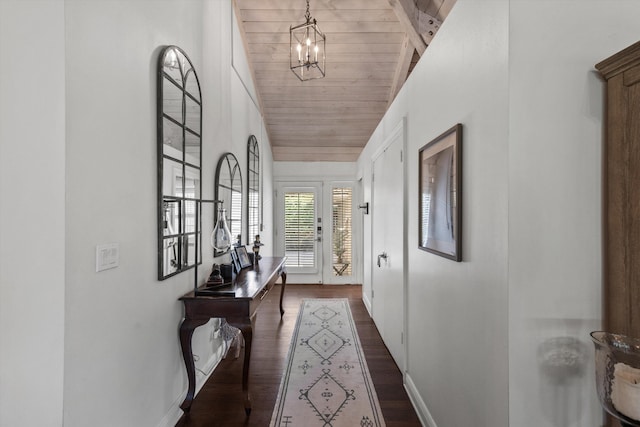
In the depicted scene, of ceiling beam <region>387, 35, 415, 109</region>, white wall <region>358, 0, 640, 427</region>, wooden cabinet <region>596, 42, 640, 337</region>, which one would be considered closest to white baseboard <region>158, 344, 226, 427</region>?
white wall <region>358, 0, 640, 427</region>

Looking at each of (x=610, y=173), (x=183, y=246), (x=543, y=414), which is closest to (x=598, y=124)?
(x=610, y=173)

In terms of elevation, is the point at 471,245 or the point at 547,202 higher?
the point at 547,202

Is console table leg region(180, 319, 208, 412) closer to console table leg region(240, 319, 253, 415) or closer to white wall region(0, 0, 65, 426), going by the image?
console table leg region(240, 319, 253, 415)

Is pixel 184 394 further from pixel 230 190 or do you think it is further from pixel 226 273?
pixel 230 190

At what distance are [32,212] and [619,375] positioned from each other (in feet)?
6.08

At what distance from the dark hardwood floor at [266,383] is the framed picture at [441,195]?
1.13 m

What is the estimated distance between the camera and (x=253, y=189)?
4.38 m

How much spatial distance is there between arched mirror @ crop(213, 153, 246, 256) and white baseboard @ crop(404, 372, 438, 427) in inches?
71.6

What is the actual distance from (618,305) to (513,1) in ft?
3.57

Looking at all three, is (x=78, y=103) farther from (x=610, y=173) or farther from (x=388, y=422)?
(x=388, y=422)

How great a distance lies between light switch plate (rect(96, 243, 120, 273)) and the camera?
143 centimetres

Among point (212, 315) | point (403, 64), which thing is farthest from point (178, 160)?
point (403, 64)

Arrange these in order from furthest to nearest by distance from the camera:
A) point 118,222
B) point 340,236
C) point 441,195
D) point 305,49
→ 1. point 340,236
2. point 305,49
3. point 441,195
4. point 118,222

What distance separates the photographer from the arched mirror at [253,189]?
162 inches
